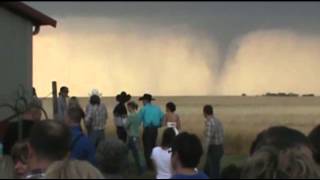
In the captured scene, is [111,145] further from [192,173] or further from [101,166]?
[192,173]

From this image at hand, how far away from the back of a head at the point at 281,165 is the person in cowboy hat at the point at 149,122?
12.8 metres

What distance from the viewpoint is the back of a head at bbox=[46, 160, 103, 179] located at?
16.0 ft

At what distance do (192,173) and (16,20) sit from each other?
504 inches

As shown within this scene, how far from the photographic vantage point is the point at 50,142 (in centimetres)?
525

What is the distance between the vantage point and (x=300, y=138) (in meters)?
5.28

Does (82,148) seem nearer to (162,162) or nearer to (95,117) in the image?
(162,162)

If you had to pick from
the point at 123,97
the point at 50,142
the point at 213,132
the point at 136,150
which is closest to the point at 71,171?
the point at 50,142

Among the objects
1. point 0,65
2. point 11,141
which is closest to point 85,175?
point 11,141

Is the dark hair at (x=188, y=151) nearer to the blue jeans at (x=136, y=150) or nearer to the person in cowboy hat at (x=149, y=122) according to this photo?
the blue jeans at (x=136, y=150)

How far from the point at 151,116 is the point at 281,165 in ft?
42.4

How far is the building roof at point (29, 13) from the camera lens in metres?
17.7

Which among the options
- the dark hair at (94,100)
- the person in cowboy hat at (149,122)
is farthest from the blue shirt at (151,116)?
the dark hair at (94,100)

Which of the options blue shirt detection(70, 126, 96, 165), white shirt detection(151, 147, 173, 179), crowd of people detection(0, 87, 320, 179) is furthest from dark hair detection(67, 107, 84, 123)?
crowd of people detection(0, 87, 320, 179)

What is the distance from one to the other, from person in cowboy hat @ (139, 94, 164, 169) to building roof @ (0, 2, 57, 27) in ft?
9.28
